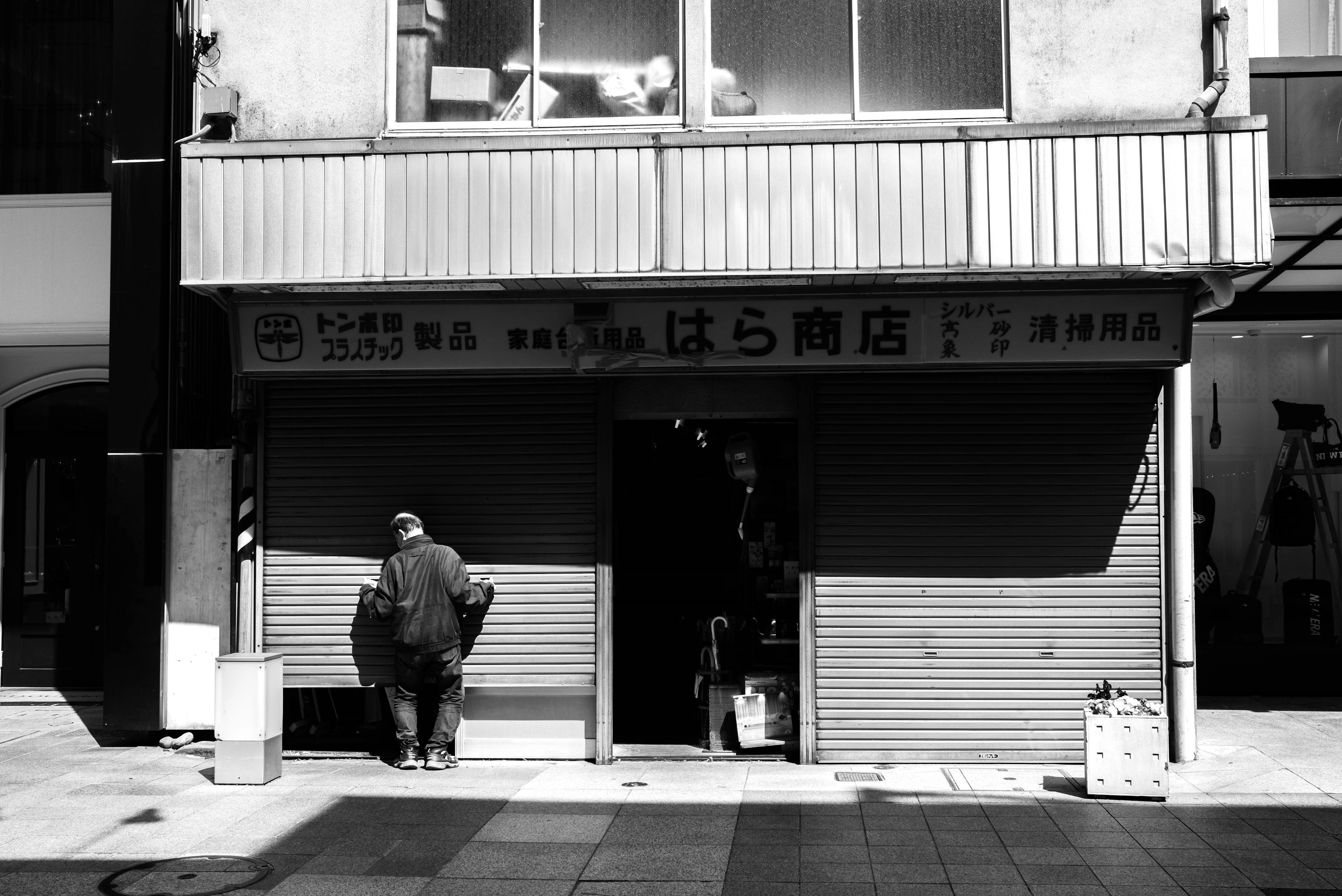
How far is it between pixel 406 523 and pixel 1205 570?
338 inches

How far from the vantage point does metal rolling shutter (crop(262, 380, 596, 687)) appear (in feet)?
32.7

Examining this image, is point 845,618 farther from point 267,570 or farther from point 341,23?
point 341,23

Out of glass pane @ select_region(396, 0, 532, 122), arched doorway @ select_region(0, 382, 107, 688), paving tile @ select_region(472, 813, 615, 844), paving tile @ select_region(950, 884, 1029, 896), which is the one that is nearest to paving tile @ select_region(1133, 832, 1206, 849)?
paving tile @ select_region(950, 884, 1029, 896)

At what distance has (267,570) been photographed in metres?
10.2

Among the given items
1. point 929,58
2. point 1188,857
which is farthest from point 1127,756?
point 929,58

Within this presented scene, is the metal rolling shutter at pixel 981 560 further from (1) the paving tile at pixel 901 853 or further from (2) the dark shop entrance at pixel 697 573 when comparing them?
(1) the paving tile at pixel 901 853

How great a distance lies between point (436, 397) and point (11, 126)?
638 cm

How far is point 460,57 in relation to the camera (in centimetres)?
988

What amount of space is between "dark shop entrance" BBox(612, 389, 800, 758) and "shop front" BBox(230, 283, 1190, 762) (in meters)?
0.41

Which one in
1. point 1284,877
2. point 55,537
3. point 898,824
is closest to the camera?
point 1284,877

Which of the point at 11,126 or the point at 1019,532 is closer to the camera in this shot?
the point at 1019,532

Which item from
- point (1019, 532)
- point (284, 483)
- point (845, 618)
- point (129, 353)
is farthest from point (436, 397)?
point (1019, 532)

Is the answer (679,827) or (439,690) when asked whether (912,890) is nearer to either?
(679,827)

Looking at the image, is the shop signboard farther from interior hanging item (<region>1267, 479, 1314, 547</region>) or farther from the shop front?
interior hanging item (<region>1267, 479, 1314, 547</region>)
